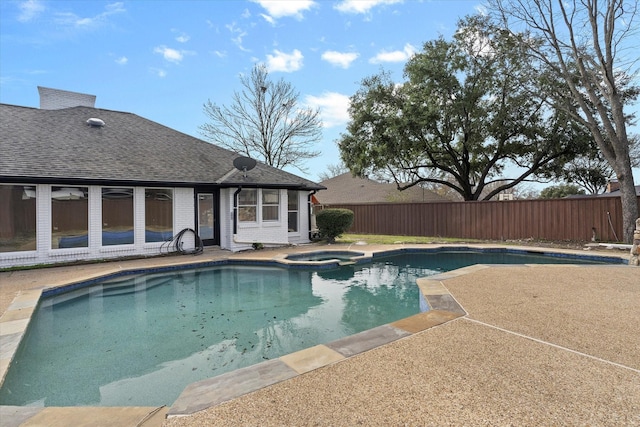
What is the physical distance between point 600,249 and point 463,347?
11159 millimetres

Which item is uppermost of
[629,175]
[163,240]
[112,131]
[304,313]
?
[112,131]

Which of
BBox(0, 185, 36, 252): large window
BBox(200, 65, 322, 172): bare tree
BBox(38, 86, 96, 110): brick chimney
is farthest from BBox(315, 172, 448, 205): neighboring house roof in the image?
BBox(0, 185, 36, 252): large window

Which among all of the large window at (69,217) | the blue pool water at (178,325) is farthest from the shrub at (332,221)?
the large window at (69,217)

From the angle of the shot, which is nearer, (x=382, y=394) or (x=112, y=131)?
(x=382, y=394)

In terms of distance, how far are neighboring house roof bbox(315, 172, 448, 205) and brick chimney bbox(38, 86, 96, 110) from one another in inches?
669

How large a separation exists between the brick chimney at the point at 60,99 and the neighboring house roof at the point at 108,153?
1.06 meters

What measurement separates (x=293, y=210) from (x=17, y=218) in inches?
327

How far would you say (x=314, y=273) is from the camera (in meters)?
8.84

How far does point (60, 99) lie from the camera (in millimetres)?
13578

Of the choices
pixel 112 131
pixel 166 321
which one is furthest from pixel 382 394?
pixel 112 131

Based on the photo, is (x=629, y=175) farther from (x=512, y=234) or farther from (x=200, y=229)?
(x=200, y=229)

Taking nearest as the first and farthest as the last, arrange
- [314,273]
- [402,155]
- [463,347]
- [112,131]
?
[463,347], [314,273], [112,131], [402,155]

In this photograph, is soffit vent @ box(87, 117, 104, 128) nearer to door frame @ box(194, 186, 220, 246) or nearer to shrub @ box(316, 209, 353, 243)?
door frame @ box(194, 186, 220, 246)

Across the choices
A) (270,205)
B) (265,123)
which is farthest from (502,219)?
(265,123)
